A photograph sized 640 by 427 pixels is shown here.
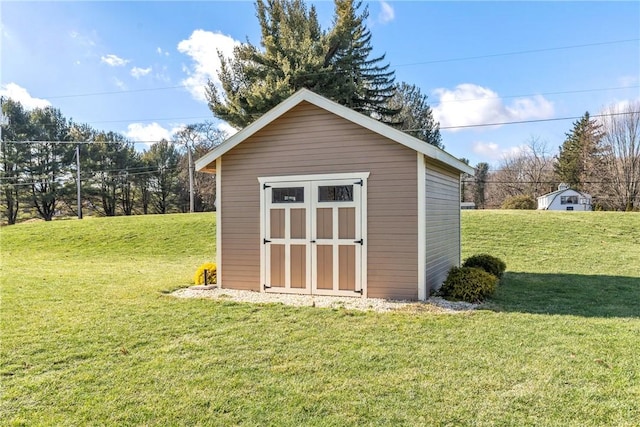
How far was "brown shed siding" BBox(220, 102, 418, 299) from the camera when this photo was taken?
6.64m

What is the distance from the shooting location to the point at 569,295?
6.98 m

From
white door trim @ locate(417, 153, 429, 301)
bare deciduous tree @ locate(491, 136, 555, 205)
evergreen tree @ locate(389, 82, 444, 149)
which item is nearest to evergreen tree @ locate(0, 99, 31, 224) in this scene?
evergreen tree @ locate(389, 82, 444, 149)

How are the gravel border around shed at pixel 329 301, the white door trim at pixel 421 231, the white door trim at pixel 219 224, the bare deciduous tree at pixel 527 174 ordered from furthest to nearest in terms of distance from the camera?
1. the bare deciduous tree at pixel 527 174
2. the white door trim at pixel 219 224
3. the white door trim at pixel 421 231
4. the gravel border around shed at pixel 329 301

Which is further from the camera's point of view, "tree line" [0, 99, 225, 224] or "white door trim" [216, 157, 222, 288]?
"tree line" [0, 99, 225, 224]

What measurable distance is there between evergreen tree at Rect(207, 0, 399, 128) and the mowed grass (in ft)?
41.0

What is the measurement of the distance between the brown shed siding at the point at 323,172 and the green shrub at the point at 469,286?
67cm

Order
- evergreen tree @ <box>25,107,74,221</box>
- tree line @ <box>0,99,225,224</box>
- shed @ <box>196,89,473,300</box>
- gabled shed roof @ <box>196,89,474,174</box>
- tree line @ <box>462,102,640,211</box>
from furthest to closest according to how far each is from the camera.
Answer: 1. evergreen tree @ <box>25,107,74,221</box>
2. tree line @ <box>0,99,225,224</box>
3. tree line @ <box>462,102,640,211</box>
4. shed @ <box>196,89,473,300</box>
5. gabled shed roof @ <box>196,89,474,174</box>

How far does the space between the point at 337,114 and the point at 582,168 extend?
3400 centimetres

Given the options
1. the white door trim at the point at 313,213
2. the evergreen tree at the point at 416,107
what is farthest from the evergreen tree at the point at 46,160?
the white door trim at the point at 313,213

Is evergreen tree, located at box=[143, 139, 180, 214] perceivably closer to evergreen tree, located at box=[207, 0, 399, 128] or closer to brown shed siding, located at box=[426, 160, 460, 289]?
evergreen tree, located at box=[207, 0, 399, 128]

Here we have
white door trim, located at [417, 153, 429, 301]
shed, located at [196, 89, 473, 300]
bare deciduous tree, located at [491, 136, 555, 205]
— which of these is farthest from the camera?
bare deciduous tree, located at [491, 136, 555, 205]

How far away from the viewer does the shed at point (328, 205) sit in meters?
6.63

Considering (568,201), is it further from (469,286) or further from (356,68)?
(469,286)

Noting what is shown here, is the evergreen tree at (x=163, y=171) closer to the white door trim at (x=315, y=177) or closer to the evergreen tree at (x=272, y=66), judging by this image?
the evergreen tree at (x=272, y=66)
